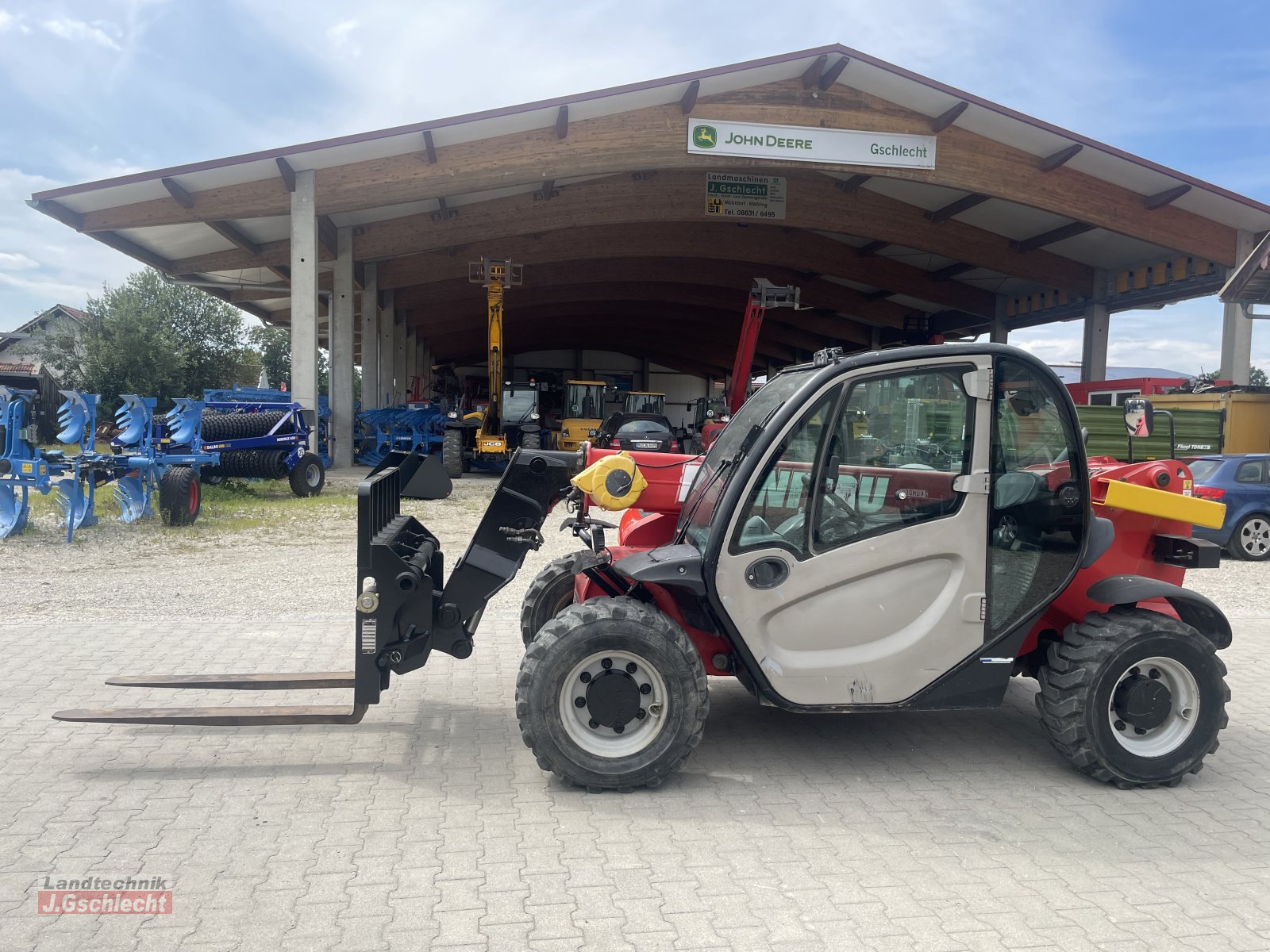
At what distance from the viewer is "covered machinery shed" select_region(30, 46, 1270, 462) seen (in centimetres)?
1669

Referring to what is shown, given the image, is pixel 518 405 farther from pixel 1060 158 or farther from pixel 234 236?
pixel 1060 158

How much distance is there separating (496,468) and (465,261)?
7.06m

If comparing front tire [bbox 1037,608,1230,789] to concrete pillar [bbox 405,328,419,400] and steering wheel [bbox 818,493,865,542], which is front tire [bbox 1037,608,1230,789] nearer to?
steering wheel [bbox 818,493,865,542]

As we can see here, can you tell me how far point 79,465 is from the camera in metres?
10.4

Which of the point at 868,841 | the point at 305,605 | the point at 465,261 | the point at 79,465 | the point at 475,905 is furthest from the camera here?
the point at 465,261

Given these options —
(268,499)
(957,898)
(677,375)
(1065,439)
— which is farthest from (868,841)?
(677,375)

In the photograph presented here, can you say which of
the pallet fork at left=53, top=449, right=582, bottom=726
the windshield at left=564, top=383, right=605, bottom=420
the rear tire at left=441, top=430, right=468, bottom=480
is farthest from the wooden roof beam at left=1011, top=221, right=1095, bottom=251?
the pallet fork at left=53, top=449, right=582, bottom=726

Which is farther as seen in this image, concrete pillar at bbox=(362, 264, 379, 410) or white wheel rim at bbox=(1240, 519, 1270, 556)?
concrete pillar at bbox=(362, 264, 379, 410)

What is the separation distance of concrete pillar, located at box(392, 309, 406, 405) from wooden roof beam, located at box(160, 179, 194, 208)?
14.9 meters

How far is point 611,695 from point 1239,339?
65.4 feet

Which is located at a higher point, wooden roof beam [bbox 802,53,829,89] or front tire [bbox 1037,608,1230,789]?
wooden roof beam [bbox 802,53,829,89]

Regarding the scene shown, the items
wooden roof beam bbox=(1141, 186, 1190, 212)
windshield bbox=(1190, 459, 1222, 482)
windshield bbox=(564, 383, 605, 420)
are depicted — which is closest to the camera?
windshield bbox=(1190, 459, 1222, 482)

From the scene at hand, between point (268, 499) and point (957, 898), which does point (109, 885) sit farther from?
point (268, 499)

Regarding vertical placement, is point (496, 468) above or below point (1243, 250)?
below
